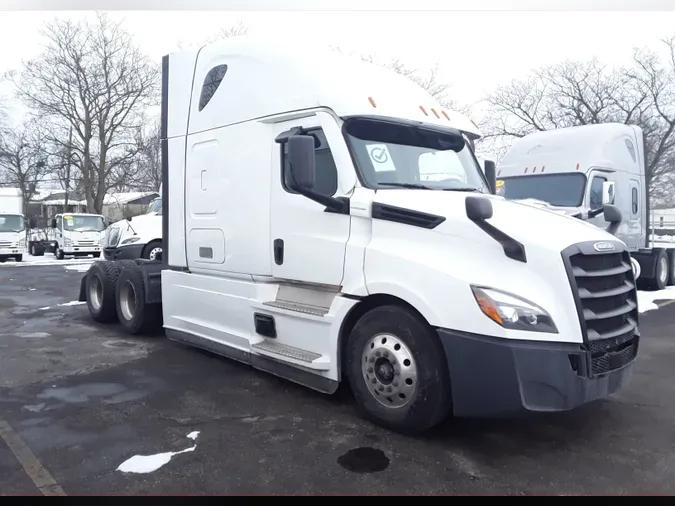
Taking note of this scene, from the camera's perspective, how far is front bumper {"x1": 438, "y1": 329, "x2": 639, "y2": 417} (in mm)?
3891

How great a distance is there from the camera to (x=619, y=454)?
420 cm

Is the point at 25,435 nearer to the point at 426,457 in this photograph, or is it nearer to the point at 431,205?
the point at 426,457

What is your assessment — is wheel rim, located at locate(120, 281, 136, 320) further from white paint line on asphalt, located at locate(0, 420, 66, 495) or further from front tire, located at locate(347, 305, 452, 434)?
front tire, located at locate(347, 305, 452, 434)

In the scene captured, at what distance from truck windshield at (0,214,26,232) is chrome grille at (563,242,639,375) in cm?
2803

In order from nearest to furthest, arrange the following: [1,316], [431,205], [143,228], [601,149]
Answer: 1. [431,205]
2. [1,316]
3. [601,149]
4. [143,228]

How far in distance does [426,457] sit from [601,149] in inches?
415

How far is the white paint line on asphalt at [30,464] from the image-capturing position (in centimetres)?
363

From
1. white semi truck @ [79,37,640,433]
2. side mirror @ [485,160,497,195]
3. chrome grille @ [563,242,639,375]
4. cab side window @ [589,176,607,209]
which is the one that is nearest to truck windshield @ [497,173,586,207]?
cab side window @ [589,176,607,209]

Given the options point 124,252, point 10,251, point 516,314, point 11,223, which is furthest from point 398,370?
point 11,223

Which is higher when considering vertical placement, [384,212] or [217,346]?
[384,212]

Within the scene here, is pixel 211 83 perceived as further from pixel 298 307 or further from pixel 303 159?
pixel 298 307

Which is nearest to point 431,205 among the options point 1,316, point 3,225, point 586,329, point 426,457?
point 586,329

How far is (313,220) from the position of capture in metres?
5.18

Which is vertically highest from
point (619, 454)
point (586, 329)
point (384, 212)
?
point (384, 212)
